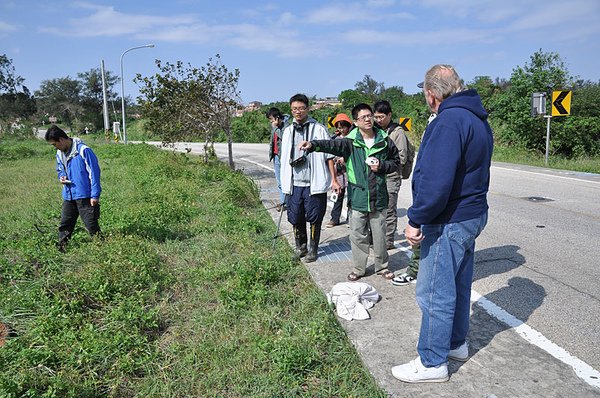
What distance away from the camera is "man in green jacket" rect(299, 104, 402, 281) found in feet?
15.5

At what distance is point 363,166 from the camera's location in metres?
4.77

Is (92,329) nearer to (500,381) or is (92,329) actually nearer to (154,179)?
(500,381)

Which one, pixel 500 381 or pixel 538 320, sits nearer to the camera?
pixel 500 381

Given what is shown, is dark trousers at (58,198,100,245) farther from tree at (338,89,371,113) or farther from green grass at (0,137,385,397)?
tree at (338,89,371,113)

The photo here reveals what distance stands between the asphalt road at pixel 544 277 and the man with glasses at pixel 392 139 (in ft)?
1.72

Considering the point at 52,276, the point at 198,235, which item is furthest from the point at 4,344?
the point at 198,235

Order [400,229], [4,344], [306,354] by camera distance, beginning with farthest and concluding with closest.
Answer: [400,229]
[4,344]
[306,354]

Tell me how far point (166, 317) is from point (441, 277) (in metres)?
2.51

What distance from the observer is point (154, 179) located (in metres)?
11.5

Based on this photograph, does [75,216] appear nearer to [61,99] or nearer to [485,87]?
[485,87]

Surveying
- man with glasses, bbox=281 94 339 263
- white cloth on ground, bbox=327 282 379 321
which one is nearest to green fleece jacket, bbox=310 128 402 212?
man with glasses, bbox=281 94 339 263

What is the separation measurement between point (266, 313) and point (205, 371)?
85 cm

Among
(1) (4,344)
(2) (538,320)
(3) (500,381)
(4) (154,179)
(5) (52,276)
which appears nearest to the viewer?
(3) (500,381)

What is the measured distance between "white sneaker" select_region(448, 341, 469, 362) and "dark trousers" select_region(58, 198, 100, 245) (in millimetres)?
4646
